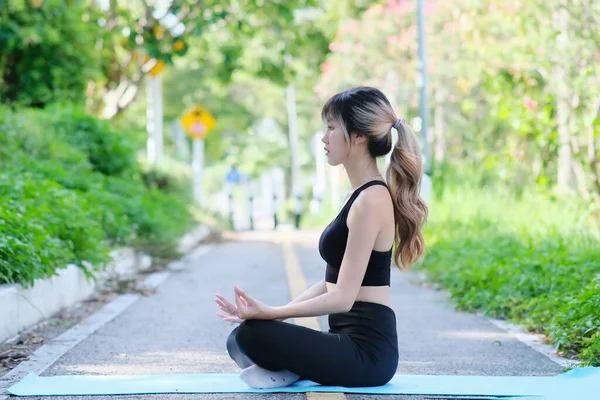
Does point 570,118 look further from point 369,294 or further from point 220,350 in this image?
point 369,294

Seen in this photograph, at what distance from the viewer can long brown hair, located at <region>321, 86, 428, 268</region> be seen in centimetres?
480

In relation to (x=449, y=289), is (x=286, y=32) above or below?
above

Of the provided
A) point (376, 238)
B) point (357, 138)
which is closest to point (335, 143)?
point (357, 138)

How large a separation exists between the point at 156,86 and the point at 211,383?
19.0 m

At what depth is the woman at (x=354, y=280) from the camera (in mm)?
4707

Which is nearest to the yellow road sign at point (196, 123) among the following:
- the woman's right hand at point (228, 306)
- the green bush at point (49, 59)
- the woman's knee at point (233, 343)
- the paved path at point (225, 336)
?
the green bush at point (49, 59)

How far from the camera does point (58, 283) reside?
327 inches

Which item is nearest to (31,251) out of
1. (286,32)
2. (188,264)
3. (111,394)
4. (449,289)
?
(111,394)

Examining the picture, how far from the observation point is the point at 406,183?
4883mm

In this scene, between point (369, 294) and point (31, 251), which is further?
point (31, 251)

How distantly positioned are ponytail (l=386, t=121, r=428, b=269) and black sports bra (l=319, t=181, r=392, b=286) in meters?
0.09

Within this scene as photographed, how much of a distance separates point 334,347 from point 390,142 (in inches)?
41.4

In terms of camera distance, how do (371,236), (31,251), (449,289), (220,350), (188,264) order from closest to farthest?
(371,236), (220,350), (31,251), (449,289), (188,264)

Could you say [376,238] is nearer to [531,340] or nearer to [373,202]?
[373,202]
